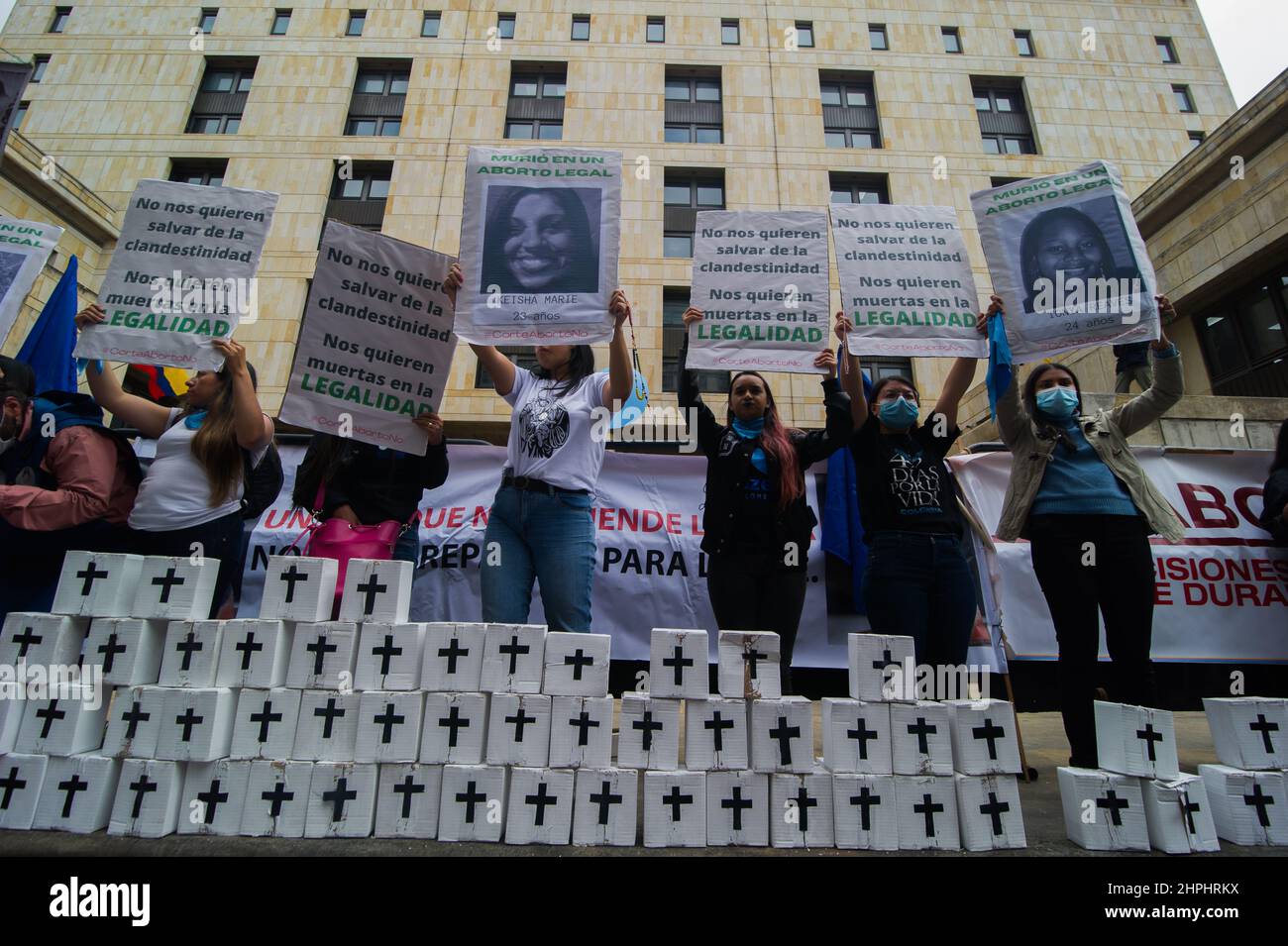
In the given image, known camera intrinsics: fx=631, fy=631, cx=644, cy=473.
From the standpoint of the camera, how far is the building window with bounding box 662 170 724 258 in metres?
16.7

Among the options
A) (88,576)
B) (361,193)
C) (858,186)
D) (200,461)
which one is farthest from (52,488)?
(858,186)

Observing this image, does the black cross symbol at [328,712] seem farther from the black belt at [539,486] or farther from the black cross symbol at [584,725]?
the black belt at [539,486]

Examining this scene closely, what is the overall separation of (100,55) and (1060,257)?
25.6 m

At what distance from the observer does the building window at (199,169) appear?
17.1 metres

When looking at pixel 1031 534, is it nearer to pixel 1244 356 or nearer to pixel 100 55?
pixel 1244 356

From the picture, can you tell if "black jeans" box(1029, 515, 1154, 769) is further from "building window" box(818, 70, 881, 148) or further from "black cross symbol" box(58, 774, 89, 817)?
"building window" box(818, 70, 881, 148)

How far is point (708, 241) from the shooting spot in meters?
3.82

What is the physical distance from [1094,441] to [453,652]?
3.17 metres

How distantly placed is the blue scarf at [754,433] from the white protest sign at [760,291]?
300 millimetres

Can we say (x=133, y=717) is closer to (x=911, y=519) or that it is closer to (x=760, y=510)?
(x=760, y=510)

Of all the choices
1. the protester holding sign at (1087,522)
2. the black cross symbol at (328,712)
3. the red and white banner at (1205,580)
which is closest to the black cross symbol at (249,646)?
the black cross symbol at (328,712)

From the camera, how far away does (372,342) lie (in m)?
3.37

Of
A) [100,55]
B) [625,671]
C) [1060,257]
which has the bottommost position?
[625,671]

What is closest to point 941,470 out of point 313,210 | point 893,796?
point 893,796
